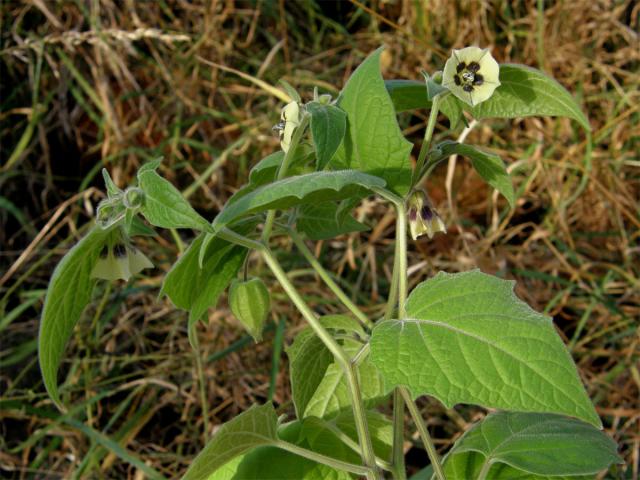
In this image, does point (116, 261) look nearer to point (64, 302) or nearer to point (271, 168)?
point (64, 302)

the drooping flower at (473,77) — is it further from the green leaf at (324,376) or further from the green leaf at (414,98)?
the green leaf at (324,376)

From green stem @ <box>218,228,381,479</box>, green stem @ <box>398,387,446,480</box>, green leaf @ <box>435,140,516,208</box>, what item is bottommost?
green stem @ <box>398,387,446,480</box>

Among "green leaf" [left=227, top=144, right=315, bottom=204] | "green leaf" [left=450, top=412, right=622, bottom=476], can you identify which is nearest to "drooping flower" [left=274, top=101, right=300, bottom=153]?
"green leaf" [left=227, top=144, right=315, bottom=204]

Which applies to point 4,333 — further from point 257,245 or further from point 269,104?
point 257,245

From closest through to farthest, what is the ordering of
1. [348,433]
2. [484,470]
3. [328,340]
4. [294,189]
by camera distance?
[294,189]
[328,340]
[484,470]
[348,433]

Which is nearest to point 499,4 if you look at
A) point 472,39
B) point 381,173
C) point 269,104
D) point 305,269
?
point 472,39

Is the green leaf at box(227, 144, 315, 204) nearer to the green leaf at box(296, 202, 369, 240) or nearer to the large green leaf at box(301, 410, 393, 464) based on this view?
the green leaf at box(296, 202, 369, 240)

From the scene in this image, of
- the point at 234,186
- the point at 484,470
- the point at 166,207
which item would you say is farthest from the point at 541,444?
the point at 234,186
